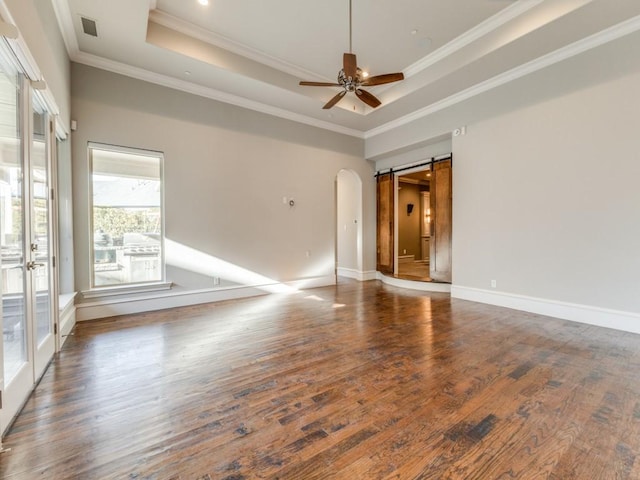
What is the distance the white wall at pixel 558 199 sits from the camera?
3.45 meters

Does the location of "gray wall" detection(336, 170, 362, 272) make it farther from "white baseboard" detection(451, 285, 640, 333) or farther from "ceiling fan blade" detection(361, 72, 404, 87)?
"ceiling fan blade" detection(361, 72, 404, 87)

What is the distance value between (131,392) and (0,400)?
2.39 ft

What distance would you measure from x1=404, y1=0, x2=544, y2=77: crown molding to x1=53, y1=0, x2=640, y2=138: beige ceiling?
0.01 meters

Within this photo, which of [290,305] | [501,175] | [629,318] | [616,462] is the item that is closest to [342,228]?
[290,305]

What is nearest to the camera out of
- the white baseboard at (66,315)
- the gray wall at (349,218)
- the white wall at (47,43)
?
the white wall at (47,43)

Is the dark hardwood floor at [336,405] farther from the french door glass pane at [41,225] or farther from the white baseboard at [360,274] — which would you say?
the white baseboard at [360,274]

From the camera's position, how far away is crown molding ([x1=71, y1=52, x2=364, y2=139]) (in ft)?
13.0

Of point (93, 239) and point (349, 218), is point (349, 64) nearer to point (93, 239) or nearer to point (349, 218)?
point (93, 239)

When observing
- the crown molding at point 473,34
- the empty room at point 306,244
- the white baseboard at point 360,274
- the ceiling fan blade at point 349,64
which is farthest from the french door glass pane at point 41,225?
the white baseboard at point 360,274

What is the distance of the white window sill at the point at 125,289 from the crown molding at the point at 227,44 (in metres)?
3.62

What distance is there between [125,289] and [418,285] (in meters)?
5.26

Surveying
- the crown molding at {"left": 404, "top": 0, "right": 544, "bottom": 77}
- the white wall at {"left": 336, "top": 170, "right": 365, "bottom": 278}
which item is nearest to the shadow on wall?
the white wall at {"left": 336, "top": 170, "right": 365, "bottom": 278}

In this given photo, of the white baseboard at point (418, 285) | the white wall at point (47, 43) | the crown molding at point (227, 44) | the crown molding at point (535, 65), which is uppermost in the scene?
the crown molding at point (227, 44)

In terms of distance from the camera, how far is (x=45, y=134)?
2.78 meters
